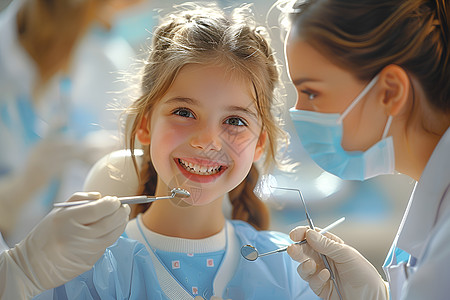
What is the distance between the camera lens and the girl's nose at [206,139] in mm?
1107

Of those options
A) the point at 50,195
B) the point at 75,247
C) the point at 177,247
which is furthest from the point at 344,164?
the point at 50,195

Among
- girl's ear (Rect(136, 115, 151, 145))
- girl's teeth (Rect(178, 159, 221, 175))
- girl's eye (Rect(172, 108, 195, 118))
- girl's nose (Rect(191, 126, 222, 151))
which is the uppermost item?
girl's eye (Rect(172, 108, 195, 118))

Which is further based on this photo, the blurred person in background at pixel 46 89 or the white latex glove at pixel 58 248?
the blurred person in background at pixel 46 89

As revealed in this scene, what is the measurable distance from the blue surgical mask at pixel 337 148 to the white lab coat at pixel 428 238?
9 cm

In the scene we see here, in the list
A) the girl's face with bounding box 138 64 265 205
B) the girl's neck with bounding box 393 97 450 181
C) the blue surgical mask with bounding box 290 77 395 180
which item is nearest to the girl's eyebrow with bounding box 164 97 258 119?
the girl's face with bounding box 138 64 265 205

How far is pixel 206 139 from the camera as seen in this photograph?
1.11 m

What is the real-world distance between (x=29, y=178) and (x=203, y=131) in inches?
17.1

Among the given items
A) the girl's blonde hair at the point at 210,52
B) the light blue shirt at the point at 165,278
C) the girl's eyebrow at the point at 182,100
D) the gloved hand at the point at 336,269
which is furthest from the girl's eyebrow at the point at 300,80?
the light blue shirt at the point at 165,278

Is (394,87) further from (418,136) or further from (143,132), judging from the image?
(143,132)

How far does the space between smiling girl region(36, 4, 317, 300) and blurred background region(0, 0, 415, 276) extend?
1.6 inches

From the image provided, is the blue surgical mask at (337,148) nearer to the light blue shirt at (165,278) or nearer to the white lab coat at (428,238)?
the white lab coat at (428,238)

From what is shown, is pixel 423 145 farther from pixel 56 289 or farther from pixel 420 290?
pixel 56 289

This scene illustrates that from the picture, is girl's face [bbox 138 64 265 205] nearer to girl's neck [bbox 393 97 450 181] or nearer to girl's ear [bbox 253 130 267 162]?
girl's ear [bbox 253 130 267 162]

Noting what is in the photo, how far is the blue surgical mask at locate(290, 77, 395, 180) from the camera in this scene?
1.05m
